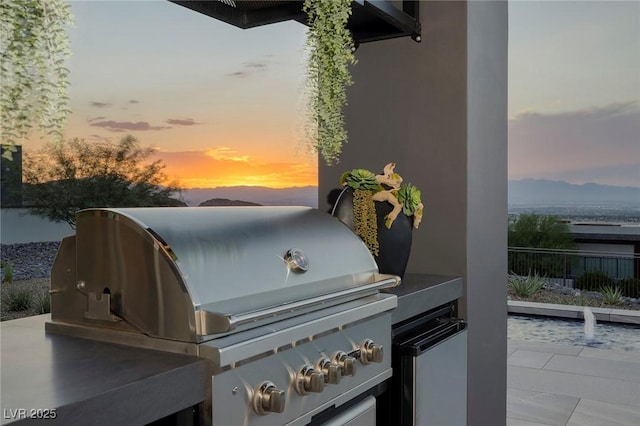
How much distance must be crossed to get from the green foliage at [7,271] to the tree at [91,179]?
0.15 m

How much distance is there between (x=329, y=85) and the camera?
2.01 meters

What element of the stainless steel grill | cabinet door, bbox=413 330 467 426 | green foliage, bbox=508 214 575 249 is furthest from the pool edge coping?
the stainless steel grill

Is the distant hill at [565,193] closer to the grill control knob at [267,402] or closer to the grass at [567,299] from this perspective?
the grass at [567,299]

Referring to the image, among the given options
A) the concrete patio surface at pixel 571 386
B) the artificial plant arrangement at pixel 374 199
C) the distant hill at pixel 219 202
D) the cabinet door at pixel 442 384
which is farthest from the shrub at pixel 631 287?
the distant hill at pixel 219 202

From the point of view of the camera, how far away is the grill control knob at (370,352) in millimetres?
1481

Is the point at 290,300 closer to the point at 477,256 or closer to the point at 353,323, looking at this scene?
the point at 353,323

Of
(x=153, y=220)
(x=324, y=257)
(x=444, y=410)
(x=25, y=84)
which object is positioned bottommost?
(x=444, y=410)

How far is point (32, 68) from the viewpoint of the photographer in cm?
104

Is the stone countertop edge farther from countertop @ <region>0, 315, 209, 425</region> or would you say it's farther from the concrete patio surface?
the concrete patio surface

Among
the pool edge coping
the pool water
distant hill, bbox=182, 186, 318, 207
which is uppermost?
distant hill, bbox=182, 186, 318, 207

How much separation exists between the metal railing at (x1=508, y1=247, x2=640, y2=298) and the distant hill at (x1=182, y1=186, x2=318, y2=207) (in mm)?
5996

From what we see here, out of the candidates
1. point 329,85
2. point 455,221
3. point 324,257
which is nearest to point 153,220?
point 324,257

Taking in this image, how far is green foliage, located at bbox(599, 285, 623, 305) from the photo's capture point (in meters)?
7.51

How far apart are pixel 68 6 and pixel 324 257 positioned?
2.67 feet
